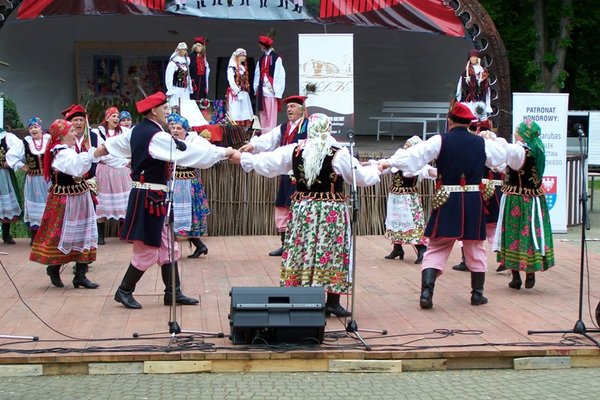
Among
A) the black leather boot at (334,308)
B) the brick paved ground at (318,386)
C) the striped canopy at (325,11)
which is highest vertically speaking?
the striped canopy at (325,11)

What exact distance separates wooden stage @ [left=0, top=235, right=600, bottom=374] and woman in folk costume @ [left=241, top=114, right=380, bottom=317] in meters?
0.42

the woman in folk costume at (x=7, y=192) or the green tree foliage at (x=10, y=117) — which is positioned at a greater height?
the green tree foliage at (x=10, y=117)

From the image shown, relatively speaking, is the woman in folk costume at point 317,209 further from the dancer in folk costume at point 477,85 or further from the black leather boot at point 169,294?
the dancer in folk costume at point 477,85

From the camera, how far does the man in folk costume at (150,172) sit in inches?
286

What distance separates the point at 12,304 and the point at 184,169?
2.94 metres

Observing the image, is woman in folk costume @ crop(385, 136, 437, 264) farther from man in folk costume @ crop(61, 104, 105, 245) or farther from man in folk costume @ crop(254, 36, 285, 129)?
man in folk costume @ crop(254, 36, 285, 129)

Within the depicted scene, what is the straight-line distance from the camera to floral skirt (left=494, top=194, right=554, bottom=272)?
8602mm

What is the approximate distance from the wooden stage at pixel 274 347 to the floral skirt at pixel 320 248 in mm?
363

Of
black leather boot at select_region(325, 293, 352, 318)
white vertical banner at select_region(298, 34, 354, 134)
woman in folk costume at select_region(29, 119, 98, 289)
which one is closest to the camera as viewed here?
black leather boot at select_region(325, 293, 352, 318)

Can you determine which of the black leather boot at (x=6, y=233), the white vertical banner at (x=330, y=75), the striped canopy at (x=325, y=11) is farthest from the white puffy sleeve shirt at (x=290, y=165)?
the striped canopy at (x=325, y=11)

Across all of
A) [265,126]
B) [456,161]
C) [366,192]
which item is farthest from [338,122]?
[456,161]

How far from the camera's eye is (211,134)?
13.8 m

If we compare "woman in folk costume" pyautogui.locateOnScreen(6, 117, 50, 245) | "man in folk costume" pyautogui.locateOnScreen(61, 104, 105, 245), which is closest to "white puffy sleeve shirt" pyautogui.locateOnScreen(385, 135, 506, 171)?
"man in folk costume" pyautogui.locateOnScreen(61, 104, 105, 245)

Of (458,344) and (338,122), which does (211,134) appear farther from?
(458,344)
